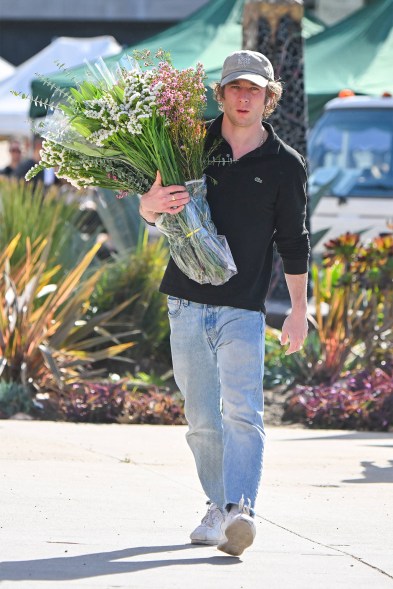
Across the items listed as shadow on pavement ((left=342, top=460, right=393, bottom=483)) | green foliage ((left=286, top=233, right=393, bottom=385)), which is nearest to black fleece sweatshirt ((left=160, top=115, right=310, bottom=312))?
shadow on pavement ((left=342, top=460, right=393, bottom=483))

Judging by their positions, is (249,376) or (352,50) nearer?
(249,376)

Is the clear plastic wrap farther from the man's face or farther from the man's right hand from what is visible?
the man's face

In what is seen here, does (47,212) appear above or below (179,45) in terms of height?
below

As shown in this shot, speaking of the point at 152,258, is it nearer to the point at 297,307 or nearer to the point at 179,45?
the point at 179,45

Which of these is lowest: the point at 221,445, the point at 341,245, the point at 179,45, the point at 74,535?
the point at 74,535

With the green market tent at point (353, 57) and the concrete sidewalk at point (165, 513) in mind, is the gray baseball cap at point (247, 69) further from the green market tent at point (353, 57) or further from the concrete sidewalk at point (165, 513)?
the green market tent at point (353, 57)

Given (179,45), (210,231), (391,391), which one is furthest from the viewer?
(179,45)

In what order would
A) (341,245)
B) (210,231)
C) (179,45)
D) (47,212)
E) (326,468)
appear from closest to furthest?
→ (210,231)
(326,468)
(341,245)
(47,212)
(179,45)

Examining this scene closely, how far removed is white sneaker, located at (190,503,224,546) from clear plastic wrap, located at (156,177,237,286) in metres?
0.88

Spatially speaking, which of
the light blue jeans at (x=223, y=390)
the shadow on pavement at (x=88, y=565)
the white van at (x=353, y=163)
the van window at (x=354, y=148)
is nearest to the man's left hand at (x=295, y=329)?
the light blue jeans at (x=223, y=390)

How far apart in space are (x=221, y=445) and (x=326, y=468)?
1876 mm

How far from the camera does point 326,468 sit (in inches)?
278

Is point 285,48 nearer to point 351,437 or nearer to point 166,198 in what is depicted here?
point 351,437

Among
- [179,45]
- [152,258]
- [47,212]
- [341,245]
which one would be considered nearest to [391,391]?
[341,245]
